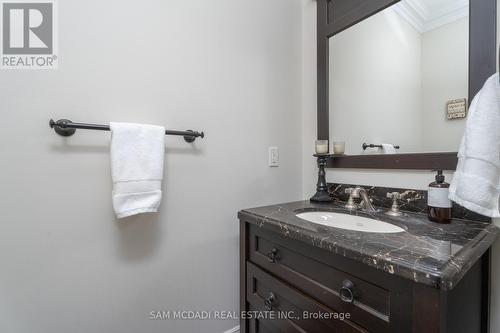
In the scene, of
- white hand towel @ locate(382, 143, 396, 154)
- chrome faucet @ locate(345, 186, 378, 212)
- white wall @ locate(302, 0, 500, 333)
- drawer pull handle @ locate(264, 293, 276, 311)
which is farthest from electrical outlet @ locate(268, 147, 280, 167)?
drawer pull handle @ locate(264, 293, 276, 311)

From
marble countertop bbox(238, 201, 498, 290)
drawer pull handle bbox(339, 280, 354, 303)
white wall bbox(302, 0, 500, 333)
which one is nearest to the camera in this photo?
marble countertop bbox(238, 201, 498, 290)

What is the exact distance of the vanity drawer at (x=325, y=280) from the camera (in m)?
0.53

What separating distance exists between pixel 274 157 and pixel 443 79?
80 cm

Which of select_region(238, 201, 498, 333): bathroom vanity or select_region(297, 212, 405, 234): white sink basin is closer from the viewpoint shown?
select_region(238, 201, 498, 333): bathroom vanity

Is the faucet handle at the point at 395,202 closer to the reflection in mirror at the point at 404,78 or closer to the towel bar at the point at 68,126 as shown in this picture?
the reflection in mirror at the point at 404,78

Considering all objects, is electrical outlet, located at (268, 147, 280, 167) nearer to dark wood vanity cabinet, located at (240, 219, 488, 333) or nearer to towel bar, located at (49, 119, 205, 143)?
dark wood vanity cabinet, located at (240, 219, 488, 333)

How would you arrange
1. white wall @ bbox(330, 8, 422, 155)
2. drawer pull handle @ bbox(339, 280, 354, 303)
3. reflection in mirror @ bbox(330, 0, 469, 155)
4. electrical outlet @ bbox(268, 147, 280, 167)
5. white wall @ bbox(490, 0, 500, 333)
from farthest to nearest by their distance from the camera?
electrical outlet @ bbox(268, 147, 280, 167) < white wall @ bbox(330, 8, 422, 155) < reflection in mirror @ bbox(330, 0, 469, 155) < white wall @ bbox(490, 0, 500, 333) < drawer pull handle @ bbox(339, 280, 354, 303)

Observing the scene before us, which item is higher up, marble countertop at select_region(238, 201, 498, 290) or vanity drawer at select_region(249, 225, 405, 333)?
marble countertop at select_region(238, 201, 498, 290)

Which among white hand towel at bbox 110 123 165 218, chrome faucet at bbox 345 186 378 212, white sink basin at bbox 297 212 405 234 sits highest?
white hand towel at bbox 110 123 165 218

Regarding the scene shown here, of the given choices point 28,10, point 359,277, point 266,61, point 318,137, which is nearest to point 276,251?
point 359,277

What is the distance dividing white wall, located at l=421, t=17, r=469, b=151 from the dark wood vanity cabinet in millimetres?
452

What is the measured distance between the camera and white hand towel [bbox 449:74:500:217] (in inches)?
24.4

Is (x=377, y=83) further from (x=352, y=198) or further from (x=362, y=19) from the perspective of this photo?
(x=352, y=198)

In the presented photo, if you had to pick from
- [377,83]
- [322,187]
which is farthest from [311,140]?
[377,83]
